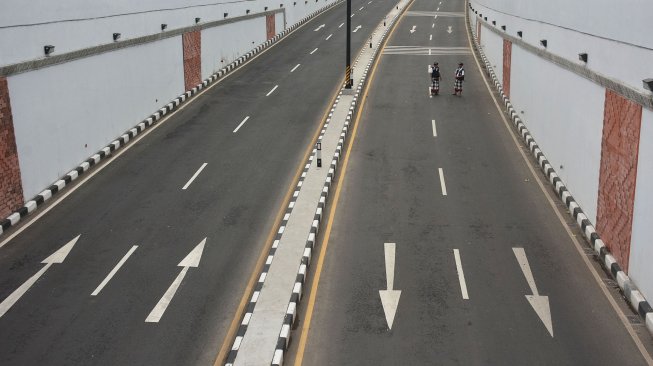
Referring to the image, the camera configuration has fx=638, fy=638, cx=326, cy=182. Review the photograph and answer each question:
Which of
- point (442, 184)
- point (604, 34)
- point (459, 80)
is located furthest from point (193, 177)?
point (459, 80)

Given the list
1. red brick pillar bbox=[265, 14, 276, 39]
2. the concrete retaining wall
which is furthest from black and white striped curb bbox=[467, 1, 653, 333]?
red brick pillar bbox=[265, 14, 276, 39]

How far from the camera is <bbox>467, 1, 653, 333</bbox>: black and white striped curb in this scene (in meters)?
12.8

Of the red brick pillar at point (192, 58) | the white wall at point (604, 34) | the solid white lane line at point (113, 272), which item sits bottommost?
the solid white lane line at point (113, 272)

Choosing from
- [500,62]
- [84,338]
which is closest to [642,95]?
[84,338]

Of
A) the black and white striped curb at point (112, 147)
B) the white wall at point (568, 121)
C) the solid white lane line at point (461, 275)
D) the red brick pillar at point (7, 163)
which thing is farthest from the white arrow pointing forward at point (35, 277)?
the white wall at point (568, 121)

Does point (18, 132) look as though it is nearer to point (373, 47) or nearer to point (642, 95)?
point (642, 95)

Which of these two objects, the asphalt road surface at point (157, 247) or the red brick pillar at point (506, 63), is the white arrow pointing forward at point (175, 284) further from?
the red brick pillar at point (506, 63)

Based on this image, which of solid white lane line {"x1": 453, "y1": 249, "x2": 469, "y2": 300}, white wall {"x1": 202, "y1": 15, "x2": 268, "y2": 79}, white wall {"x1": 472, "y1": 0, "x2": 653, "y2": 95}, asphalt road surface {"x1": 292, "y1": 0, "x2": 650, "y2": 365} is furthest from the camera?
white wall {"x1": 202, "y1": 15, "x2": 268, "y2": 79}

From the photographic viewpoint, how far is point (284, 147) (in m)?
24.8

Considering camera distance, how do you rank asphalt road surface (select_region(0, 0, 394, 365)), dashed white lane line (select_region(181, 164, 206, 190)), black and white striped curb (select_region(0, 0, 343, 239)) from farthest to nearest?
1. dashed white lane line (select_region(181, 164, 206, 190))
2. black and white striped curb (select_region(0, 0, 343, 239))
3. asphalt road surface (select_region(0, 0, 394, 365))

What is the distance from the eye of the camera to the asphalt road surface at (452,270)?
11789 mm

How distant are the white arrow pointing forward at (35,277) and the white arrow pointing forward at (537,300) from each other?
10.9 metres

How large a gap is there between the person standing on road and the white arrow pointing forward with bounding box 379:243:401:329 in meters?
18.5

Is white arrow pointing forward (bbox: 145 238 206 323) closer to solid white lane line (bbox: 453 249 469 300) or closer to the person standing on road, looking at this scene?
solid white lane line (bbox: 453 249 469 300)
